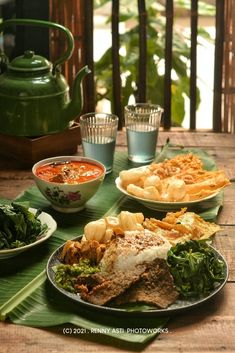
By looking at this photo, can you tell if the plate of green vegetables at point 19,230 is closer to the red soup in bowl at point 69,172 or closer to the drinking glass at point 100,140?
the red soup in bowl at point 69,172

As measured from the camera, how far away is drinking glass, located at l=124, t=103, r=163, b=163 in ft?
6.48

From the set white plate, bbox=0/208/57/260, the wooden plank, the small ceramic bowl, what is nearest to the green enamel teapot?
the small ceramic bowl

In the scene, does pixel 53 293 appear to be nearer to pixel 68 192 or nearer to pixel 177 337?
pixel 177 337

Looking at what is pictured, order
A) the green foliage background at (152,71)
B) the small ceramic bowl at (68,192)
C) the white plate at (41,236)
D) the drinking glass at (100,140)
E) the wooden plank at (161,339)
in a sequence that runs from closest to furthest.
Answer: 1. the wooden plank at (161,339)
2. the white plate at (41,236)
3. the small ceramic bowl at (68,192)
4. the drinking glass at (100,140)
5. the green foliage background at (152,71)

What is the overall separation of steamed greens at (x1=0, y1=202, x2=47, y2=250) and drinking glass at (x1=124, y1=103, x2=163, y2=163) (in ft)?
1.82

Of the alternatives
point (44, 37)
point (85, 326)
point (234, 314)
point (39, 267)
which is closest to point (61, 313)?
point (85, 326)

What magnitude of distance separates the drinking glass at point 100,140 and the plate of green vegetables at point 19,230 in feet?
1.44

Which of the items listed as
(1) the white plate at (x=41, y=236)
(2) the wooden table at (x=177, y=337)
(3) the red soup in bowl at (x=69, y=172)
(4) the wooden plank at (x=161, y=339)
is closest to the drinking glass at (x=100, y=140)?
(3) the red soup in bowl at (x=69, y=172)

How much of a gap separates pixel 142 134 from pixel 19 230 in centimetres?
61

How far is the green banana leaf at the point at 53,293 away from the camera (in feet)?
4.04

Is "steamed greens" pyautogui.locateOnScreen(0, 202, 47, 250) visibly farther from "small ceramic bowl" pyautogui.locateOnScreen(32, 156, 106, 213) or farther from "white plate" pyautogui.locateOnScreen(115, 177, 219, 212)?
"white plate" pyautogui.locateOnScreen(115, 177, 219, 212)

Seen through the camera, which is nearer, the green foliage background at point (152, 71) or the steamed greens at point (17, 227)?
the steamed greens at point (17, 227)

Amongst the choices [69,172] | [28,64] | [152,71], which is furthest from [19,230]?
[152,71]

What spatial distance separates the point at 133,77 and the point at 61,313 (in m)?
1.65
